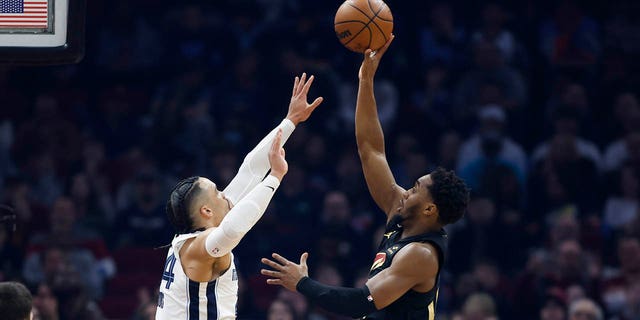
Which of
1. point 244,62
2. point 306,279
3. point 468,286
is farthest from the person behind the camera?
point 244,62

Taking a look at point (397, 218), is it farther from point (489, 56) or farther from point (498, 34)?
point (498, 34)

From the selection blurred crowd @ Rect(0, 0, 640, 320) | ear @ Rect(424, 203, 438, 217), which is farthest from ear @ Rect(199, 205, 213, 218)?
blurred crowd @ Rect(0, 0, 640, 320)

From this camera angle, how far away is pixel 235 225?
5121 mm

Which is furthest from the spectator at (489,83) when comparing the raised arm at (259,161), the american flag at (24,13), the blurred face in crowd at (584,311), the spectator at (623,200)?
the american flag at (24,13)

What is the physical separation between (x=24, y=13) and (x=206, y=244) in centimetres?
132

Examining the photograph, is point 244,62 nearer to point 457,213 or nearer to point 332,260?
point 332,260

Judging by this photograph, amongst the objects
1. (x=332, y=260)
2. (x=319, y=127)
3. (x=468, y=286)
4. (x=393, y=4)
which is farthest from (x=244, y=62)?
(x=468, y=286)

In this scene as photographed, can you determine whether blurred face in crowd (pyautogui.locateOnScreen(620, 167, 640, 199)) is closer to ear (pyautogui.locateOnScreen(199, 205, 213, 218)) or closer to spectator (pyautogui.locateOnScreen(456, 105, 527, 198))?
spectator (pyautogui.locateOnScreen(456, 105, 527, 198))

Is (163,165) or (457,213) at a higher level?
(163,165)

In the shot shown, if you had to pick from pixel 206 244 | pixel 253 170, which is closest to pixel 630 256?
pixel 253 170

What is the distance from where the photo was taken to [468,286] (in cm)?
935

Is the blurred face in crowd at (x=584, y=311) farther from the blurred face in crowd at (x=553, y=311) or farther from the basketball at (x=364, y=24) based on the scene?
the basketball at (x=364, y=24)

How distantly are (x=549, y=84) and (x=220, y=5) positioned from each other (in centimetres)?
368

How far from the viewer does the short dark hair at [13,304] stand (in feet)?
15.7
